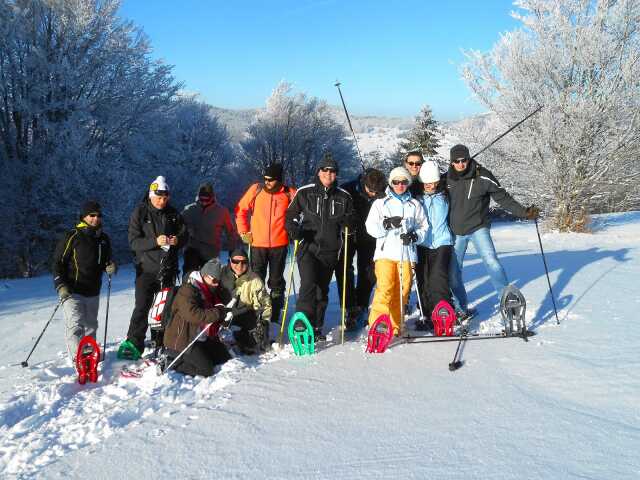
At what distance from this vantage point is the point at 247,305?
5.32 m

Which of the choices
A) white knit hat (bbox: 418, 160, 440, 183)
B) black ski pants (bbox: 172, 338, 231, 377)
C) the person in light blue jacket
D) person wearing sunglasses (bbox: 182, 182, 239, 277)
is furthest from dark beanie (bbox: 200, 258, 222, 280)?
white knit hat (bbox: 418, 160, 440, 183)

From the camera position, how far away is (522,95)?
51.3 ft

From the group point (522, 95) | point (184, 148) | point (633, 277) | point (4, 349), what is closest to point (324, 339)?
point (4, 349)

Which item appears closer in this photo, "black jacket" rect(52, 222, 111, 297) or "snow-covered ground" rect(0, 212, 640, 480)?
"snow-covered ground" rect(0, 212, 640, 480)

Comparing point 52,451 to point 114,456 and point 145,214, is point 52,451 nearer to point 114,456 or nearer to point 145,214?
point 114,456

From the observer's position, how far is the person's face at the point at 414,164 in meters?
5.90

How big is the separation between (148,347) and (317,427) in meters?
2.91

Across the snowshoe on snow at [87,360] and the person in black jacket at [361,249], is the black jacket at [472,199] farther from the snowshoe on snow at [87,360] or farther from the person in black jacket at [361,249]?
the snowshoe on snow at [87,360]

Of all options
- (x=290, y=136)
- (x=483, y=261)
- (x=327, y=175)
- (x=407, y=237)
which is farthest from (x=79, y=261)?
(x=290, y=136)

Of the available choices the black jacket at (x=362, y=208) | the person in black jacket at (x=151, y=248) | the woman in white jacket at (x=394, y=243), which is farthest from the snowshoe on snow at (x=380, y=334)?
the person in black jacket at (x=151, y=248)

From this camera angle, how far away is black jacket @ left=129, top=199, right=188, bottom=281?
5.36 metres

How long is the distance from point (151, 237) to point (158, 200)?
41cm

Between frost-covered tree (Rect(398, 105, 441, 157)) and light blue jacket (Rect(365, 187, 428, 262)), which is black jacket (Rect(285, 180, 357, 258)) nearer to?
light blue jacket (Rect(365, 187, 428, 262))

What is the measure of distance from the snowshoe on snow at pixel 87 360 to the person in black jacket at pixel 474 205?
3.79 metres
